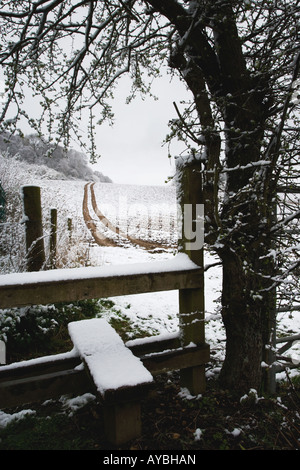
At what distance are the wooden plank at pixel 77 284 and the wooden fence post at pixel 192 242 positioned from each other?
7.2 inches

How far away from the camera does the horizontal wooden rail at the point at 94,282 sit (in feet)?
5.98

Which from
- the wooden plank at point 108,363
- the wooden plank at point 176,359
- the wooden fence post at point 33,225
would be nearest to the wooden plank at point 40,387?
the wooden plank at point 108,363

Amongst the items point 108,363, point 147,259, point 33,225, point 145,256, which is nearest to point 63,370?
point 108,363

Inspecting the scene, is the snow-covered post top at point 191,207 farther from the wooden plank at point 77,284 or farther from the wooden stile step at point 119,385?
the wooden stile step at point 119,385

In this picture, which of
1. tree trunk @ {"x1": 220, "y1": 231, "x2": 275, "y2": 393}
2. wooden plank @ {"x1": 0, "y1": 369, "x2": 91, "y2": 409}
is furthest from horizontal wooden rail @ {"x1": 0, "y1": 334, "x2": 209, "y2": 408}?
tree trunk @ {"x1": 220, "y1": 231, "x2": 275, "y2": 393}

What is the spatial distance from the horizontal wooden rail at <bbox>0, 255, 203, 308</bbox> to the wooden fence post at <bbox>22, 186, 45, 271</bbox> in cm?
220

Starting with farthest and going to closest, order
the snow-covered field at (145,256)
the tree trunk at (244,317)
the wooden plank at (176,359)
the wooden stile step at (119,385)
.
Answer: the snow-covered field at (145,256)
the tree trunk at (244,317)
the wooden plank at (176,359)
the wooden stile step at (119,385)

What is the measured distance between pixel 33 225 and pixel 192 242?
264 cm

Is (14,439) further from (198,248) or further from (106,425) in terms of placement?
(198,248)

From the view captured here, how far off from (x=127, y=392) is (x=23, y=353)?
2.39 metres

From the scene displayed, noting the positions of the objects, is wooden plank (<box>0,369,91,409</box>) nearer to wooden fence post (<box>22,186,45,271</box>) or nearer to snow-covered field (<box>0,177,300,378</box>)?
snow-covered field (<box>0,177,300,378</box>)

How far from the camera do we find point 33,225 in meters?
4.10

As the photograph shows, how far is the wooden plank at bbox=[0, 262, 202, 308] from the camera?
71.4 inches
